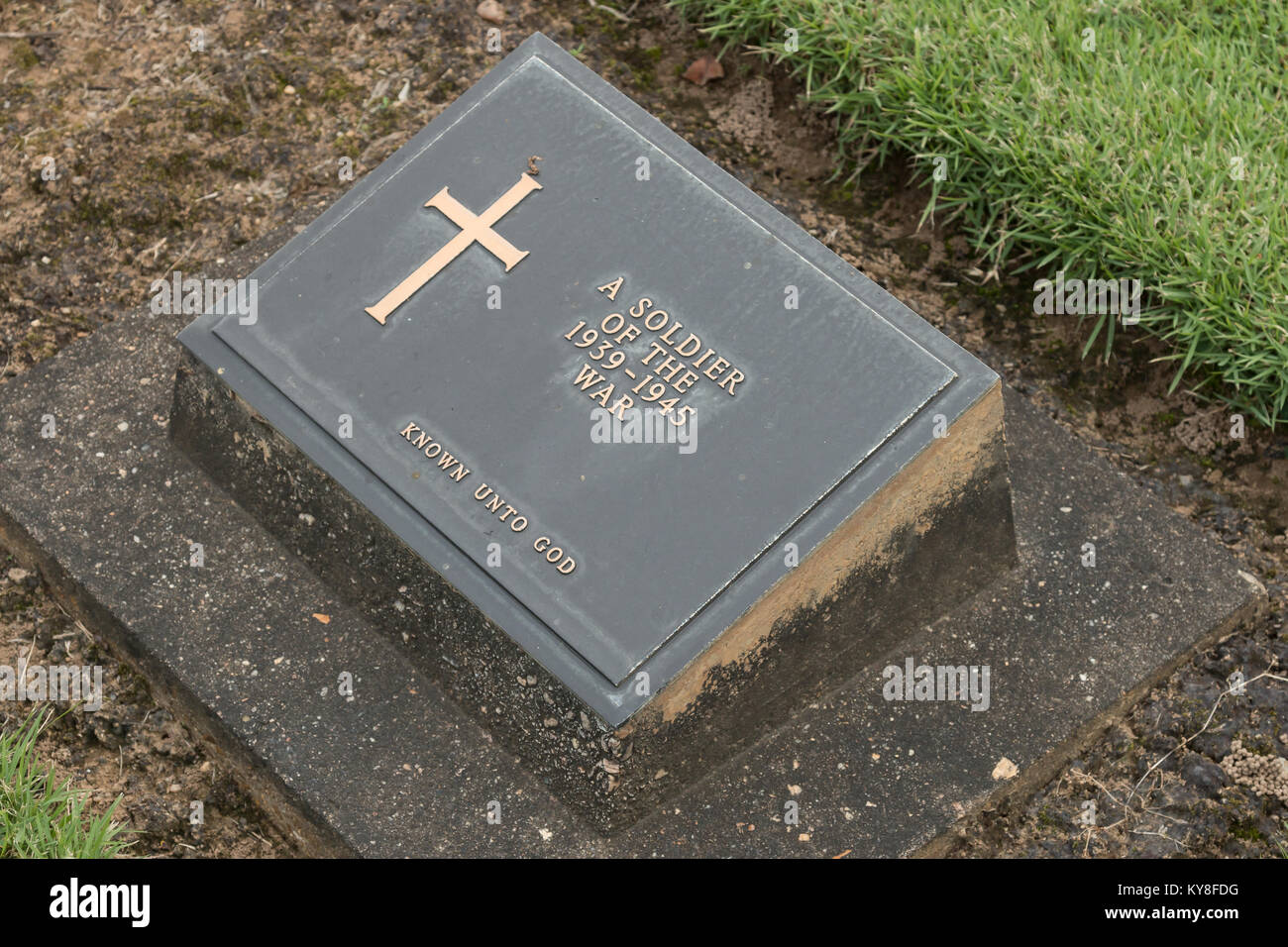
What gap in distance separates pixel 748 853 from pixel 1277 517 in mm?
1578

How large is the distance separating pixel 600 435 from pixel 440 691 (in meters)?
0.66

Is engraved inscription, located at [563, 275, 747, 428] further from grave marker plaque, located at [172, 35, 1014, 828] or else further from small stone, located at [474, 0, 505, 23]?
small stone, located at [474, 0, 505, 23]

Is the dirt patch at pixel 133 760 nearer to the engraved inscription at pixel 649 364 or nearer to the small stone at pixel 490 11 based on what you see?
the engraved inscription at pixel 649 364

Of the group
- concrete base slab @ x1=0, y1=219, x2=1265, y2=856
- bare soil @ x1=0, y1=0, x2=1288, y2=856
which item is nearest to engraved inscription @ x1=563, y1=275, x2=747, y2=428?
concrete base slab @ x1=0, y1=219, x2=1265, y2=856

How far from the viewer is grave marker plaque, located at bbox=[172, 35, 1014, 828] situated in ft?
8.87

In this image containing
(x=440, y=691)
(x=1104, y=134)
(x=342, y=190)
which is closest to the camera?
(x=440, y=691)

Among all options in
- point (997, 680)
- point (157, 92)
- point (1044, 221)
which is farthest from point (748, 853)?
point (157, 92)

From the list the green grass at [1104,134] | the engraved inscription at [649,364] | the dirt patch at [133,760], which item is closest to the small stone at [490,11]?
the green grass at [1104,134]

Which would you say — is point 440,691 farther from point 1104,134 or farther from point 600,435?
point 1104,134

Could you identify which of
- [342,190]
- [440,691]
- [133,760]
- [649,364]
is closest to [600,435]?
[649,364]

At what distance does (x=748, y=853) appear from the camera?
283 centimetres

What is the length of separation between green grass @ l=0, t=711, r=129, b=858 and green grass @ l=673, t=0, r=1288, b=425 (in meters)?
2.49

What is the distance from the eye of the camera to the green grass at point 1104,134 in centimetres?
350

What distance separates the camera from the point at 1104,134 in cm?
364
